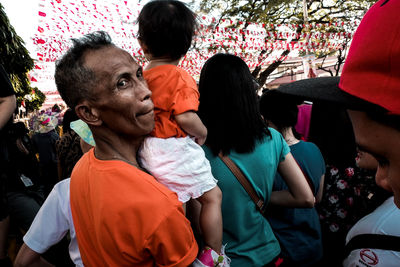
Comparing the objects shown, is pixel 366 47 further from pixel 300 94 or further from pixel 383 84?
pixel 300 94

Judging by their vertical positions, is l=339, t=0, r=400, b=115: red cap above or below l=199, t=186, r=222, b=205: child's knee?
above

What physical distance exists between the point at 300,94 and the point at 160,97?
2.79ft

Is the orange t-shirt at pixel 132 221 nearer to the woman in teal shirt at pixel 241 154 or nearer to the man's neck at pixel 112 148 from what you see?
the man's neck at pixel 112 148

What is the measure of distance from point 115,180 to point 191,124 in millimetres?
597

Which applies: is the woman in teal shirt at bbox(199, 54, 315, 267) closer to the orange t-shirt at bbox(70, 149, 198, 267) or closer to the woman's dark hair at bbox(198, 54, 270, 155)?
the woman's dark hair at bbox(198, 54, 270, 155)

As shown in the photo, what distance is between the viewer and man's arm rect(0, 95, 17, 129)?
5.68ft

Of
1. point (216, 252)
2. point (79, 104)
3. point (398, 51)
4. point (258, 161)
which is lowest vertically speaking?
point (216, 252)

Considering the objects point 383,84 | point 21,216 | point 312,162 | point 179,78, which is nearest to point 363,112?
point 383,84

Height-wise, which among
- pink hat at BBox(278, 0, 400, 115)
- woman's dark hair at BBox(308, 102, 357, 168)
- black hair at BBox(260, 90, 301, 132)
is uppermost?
pink hat at BBox(278, 0, 400, 115)

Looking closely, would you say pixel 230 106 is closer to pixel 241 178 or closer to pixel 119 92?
pixel 241 178

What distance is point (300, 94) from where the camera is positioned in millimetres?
786

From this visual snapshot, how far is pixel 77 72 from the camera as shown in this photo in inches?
40.2

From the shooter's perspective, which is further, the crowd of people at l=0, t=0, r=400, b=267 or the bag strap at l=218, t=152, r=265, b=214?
the bag strap at l=218, t=152, r=265, b=214

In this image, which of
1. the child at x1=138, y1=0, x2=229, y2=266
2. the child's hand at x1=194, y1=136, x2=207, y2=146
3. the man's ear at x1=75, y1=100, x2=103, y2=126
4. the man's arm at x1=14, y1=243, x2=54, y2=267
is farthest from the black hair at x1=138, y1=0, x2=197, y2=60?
the man's arm at x1=14, y1=243, x2=54, y2=267
